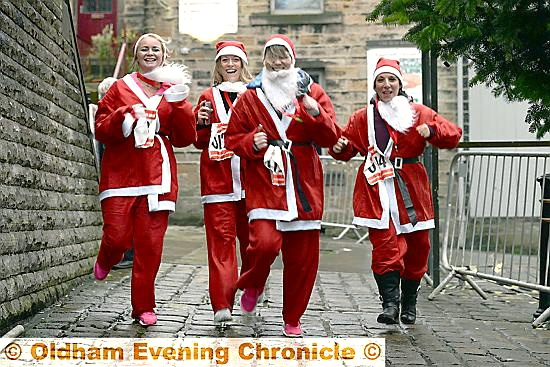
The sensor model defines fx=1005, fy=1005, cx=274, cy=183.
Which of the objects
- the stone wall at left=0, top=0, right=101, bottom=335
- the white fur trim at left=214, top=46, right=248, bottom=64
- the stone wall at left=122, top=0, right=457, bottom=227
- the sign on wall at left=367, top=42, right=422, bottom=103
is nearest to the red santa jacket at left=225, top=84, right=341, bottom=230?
the white fur trim at left=214, top=46, right=248, bottom=64

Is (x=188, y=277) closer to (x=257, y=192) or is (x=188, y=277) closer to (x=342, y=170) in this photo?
(x=257, y=192)

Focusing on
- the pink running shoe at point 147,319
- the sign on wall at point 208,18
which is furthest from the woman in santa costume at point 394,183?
the sign on wall at point 208,18

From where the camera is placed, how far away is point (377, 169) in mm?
7184

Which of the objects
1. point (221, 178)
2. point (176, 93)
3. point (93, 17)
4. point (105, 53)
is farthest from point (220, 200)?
point (93, 17)

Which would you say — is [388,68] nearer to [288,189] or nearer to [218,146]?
[218,146]

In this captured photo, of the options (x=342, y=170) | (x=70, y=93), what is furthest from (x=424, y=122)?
(x=342, y=170)

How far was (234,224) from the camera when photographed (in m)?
7.10

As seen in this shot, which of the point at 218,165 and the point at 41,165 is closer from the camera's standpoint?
the point at 218,165

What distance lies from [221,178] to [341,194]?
30.9ft

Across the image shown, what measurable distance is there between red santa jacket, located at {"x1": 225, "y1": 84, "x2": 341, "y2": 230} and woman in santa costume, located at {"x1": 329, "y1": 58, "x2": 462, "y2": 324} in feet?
2.08

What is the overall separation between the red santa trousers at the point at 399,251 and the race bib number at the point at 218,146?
118 cm

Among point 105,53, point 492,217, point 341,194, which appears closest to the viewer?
point 492,217

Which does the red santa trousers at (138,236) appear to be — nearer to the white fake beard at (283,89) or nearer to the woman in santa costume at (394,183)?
the white fake beard at (283,89)

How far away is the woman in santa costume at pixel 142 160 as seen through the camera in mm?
6699
